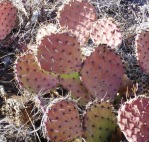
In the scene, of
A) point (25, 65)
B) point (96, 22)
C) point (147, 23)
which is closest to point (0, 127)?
point (25, 65)

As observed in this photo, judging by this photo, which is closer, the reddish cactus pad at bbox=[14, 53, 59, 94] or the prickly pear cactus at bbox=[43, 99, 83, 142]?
the prickly pear cactus at bbox=[43, 99, 83, 142]

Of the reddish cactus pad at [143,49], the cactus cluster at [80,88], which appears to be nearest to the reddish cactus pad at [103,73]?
the cactus cluster at [80,88]

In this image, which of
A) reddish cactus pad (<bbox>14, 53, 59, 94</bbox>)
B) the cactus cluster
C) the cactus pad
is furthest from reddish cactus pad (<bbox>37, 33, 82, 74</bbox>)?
the cactus pad

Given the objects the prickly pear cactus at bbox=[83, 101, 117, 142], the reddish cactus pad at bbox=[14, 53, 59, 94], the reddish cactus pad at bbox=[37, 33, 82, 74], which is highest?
the reddish cactus pad at bbox=[37, 33, 82, 74]

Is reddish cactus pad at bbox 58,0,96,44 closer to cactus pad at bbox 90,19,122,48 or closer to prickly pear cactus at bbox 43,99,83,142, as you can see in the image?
cactus pad at bbox 90,19,122,48

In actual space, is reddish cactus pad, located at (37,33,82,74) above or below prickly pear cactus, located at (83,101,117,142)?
above

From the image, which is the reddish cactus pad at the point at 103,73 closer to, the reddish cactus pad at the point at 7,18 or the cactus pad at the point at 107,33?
the cactus pad at the point at 107,33

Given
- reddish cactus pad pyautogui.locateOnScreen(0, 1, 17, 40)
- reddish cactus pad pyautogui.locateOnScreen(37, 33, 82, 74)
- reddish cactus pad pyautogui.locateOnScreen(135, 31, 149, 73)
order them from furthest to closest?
reddish cactus pad pyautogui.locateOnScreen(0, 1, 17, 40)
reddish cactus pad pyautogui.locateOnScreen(135, 31, 149, 73)
reddish cactus pad pyautogui.locateOnScreen(37, 33, 82, 74)

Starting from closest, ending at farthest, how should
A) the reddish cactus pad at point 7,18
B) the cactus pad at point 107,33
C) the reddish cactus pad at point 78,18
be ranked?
the cactus pad at point 107,33, the reddish cactus pad at point 78,18, the reddish cactus pad at point 7,18
